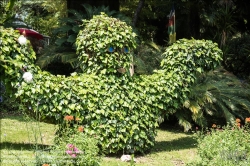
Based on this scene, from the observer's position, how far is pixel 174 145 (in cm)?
909

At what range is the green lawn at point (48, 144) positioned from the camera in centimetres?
634

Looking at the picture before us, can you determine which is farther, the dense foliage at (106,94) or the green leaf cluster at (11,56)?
the dense foliage at (106,94)

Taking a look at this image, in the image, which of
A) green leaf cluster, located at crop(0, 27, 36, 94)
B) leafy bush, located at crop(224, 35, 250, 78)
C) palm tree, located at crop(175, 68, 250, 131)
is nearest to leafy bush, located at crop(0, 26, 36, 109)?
green leaf cluster, located at crop(0, 27, 36, 94)

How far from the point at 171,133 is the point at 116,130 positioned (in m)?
3.92

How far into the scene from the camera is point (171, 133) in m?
10.9

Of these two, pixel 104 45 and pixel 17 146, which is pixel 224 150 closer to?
pixel 104 45

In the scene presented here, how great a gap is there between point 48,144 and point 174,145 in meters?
2.62

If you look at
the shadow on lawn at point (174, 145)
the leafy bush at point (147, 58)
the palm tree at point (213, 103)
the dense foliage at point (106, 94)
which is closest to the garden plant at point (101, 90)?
the dense foliage at point (106, 94)

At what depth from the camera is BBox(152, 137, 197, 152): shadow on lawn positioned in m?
8.55

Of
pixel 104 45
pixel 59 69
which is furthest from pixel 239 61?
pixel 104 45

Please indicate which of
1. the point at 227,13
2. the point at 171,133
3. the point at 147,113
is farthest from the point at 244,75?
the point at 147,113

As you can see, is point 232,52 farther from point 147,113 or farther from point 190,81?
point 147,113

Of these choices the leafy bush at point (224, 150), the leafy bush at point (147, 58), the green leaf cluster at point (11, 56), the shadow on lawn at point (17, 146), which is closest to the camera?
the leafy bush at point (224, 150)

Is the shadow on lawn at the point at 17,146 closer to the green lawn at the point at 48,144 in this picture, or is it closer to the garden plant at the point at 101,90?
the green lawn at the point at 48,144
